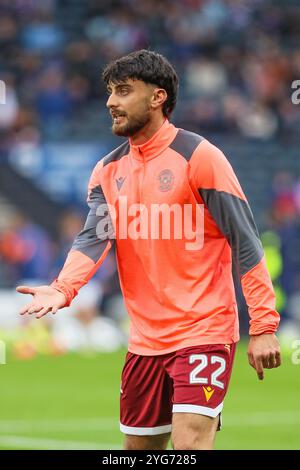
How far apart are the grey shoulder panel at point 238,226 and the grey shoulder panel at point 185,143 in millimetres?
262

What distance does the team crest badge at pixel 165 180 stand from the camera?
6668 mm

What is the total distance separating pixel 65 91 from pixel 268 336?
19.3 m

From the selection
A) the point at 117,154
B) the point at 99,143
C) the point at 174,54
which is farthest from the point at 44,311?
the point at 174,54

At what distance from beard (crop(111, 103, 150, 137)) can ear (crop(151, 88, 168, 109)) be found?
5cm

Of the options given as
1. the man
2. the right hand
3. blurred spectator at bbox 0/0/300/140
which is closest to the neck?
the man

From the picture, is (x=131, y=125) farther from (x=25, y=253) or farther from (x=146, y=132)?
(x=25, y=253)

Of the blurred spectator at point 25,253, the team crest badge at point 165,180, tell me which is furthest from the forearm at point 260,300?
the blurred spectator at point 25,253

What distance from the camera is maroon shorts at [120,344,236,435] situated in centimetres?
642

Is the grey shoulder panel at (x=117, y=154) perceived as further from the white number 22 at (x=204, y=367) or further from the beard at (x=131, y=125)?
the white number 22 at (x=204, y=367)

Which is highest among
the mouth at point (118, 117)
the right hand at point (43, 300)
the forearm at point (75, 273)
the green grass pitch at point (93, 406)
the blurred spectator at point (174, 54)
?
the blurred spectator at point (174, 54)

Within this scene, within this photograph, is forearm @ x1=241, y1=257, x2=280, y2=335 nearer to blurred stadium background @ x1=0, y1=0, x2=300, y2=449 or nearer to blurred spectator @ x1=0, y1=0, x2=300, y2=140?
blurred stadium background @ x1=0, y1=0, x2=300, y2=449

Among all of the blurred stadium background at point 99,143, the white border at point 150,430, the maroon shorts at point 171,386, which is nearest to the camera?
the maroon shorts at point 171,386

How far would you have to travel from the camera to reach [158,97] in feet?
22.3

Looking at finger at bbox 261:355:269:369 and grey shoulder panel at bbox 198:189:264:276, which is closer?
finger at bbox 261:355:269:369
